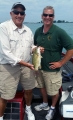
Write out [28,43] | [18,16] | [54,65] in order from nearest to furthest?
[18,16] → [28,43] → [54,65]

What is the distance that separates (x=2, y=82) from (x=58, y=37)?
1145 mm

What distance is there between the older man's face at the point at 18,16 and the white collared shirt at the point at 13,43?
0.07 meters

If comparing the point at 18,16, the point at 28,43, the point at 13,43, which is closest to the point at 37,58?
the point at 28,43

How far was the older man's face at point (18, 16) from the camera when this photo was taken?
3.21 m

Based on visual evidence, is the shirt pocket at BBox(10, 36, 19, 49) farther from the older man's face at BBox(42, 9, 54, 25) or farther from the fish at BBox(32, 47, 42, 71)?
the older man's face at BBox(42, 9, 54, 25)

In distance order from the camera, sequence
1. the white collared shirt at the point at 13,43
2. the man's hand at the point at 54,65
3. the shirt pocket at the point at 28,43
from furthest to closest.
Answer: the man's hand at the point at 54,65
the shirt pocket at the point at 28,43
the white collared shirt at the point at 13,43

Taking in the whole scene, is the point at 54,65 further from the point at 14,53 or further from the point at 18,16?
the point at 18,16

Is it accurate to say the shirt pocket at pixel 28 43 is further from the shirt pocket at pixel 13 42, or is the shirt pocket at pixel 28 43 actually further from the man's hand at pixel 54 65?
the man's hand at pixel 54 65

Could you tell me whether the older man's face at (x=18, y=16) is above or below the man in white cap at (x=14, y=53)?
above

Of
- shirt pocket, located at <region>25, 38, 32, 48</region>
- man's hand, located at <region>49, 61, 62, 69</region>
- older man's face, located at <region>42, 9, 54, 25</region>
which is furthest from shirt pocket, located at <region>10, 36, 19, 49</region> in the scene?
man's hand, located at <region>49, 61, 62, 69</region>

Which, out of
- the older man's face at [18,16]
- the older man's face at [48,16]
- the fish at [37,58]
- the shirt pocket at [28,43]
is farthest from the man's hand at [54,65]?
the older man's face at [18,16]

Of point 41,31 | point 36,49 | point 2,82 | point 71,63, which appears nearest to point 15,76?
point 2,82

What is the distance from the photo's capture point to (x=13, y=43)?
10.6 ft

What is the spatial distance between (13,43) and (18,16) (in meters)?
0.41
